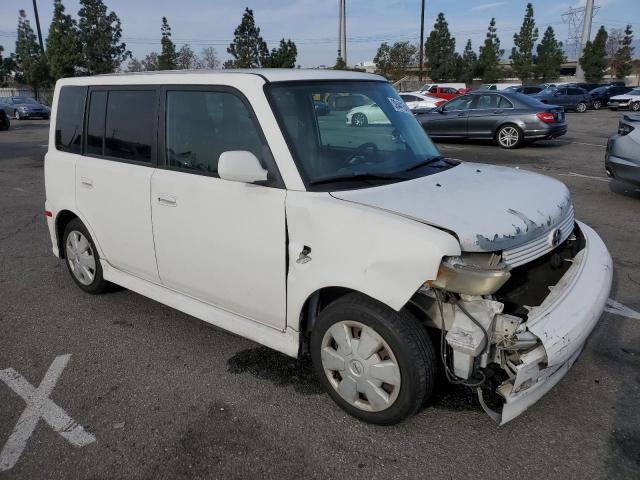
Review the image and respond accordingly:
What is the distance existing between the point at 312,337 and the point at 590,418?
5.31 ft

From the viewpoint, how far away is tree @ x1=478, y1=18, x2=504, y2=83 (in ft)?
203

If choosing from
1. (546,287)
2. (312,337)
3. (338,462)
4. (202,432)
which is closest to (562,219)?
(546,287)

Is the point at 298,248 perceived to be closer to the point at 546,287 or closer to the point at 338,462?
the point at 338,462

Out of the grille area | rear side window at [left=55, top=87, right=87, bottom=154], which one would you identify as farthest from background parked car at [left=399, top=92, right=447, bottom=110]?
the grille area

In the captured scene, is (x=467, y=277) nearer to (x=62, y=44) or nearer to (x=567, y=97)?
(x=567, y=97)

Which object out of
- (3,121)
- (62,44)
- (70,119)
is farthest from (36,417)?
(62,44)

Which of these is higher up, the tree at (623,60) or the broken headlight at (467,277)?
the tree at (623,60)

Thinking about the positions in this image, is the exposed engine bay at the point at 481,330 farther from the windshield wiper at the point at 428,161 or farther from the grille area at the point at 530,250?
the windshield wiper at the point at 428,161

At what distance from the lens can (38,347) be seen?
3906 millimetres

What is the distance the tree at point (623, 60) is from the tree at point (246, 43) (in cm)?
4510

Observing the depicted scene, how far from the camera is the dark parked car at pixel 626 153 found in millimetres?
7598

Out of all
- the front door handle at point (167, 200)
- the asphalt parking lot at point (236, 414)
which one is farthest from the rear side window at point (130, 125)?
the asphalt parking lot at point (236, 414)

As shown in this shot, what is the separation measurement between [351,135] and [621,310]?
8.73ft

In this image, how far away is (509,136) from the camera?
47.4 ft
